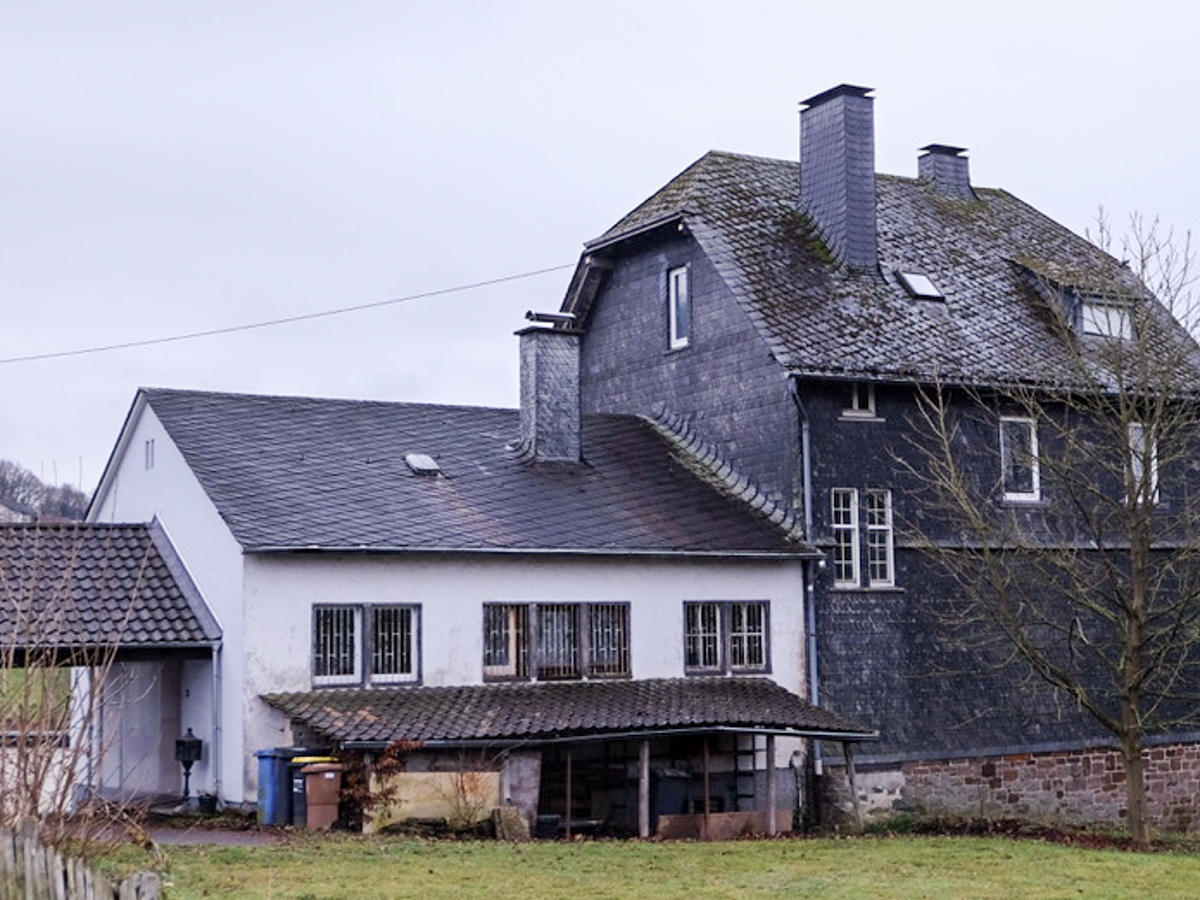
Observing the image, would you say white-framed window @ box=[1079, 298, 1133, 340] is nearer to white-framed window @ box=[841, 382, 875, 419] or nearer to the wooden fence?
white-framed window @ box=[841, 382, 875, 419]

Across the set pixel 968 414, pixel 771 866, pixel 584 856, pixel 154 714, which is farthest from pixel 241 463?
pixel 968 414

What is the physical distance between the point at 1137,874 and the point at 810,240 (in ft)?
48.9

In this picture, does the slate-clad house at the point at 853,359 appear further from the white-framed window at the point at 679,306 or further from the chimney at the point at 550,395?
the chimney at the point at 550,395

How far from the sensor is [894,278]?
3089 cm

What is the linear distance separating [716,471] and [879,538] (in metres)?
3.08

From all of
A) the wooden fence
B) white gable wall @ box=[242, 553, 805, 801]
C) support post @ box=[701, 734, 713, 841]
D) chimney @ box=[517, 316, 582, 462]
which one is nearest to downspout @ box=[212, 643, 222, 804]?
white gable wall @ box=[242, 553, 805, 801]

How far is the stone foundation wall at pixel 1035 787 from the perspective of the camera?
27062mm

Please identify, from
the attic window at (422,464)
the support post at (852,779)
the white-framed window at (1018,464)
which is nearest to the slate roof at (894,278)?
the white-framed window at (1018,464)

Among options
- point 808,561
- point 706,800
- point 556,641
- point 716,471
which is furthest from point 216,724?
point 716,471

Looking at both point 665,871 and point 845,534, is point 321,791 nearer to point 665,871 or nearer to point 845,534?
point 665,871

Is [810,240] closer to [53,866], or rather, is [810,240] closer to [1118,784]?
[1118,784]

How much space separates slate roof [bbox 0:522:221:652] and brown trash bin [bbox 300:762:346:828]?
9.62 ft

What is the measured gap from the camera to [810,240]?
102 feet

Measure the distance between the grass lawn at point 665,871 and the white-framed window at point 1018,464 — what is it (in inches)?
343
